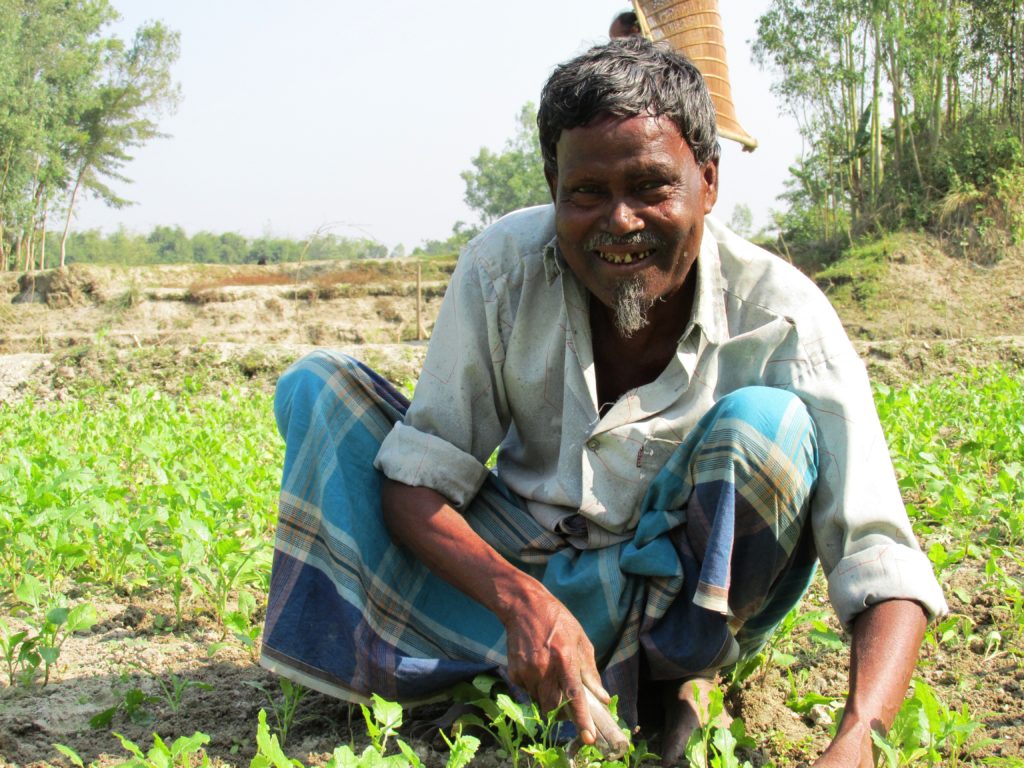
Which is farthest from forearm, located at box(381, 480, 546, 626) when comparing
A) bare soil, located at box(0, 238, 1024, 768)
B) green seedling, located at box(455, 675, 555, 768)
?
bare soil, located at box(0, 238, 1024, 768)

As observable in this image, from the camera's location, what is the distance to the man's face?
6.29 feet

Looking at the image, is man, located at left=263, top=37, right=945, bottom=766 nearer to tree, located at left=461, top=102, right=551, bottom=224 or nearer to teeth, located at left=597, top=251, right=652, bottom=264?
teeth, located at left=597, top=251, right=652, bottom=264

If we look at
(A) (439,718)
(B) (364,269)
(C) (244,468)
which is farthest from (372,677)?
(B) (364,269)

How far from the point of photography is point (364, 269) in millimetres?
19875

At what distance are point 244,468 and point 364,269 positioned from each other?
639 inches

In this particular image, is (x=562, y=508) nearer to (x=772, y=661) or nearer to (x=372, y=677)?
(x=372, y=677)

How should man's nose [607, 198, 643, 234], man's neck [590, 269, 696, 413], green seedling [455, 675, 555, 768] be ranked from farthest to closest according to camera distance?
man's neck [590, 269, 696, 413], man's nose [607, 198, 643, 234], green seedling [455, 675, 555, 768]

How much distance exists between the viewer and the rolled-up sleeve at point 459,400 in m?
2.01

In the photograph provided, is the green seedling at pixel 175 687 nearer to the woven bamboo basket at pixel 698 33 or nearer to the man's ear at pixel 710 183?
the man's ear at pixel 710 183

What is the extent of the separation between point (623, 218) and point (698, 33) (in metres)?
3.25

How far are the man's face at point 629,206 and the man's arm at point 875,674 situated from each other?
742mm

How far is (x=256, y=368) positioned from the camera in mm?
8781

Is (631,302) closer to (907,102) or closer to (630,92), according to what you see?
(630,92)

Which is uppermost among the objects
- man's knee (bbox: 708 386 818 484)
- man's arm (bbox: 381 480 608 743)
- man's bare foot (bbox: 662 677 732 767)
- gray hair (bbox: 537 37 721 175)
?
gray hair (bbox: 537 37 721 175)
